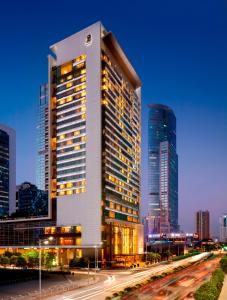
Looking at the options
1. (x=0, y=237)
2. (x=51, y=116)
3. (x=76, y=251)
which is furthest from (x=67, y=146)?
(x=0, y=237)

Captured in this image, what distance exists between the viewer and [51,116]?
620ft

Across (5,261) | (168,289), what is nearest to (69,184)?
(5,261)

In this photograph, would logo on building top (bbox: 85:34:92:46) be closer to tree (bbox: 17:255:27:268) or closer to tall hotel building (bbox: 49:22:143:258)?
tall hotel building (bbox: 49:22:143:258)

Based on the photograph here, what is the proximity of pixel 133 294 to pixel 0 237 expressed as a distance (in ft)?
451

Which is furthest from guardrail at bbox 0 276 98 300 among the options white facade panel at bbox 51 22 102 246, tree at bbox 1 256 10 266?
white facade panel at bbox 51 22 102 246

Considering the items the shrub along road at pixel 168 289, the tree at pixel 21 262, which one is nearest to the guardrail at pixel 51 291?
the shrub along road at pixel 168 289

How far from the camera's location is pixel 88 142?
566 feet

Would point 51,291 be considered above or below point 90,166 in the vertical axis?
below

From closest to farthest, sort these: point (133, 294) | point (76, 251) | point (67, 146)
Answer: point (133, 294) → point (76, 251) → point (67, 146)

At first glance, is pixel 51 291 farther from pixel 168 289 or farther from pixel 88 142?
pixel 88 142

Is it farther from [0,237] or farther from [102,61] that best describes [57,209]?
→ [102,61]

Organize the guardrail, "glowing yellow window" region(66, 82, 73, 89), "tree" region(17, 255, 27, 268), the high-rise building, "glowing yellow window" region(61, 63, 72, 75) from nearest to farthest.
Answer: the guardrail < "tree" region(17, 255, 27, 268) < the high-rise building < "glowing yellow window" region(66, 82, 73, 89) < "glowing yellow window" region(61, 63, 72, 75)

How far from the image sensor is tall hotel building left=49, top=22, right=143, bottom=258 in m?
168

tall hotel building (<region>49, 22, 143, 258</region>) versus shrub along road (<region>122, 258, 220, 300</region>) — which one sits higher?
tall hotel building (<region>49, 22, 143, 258</region>)
